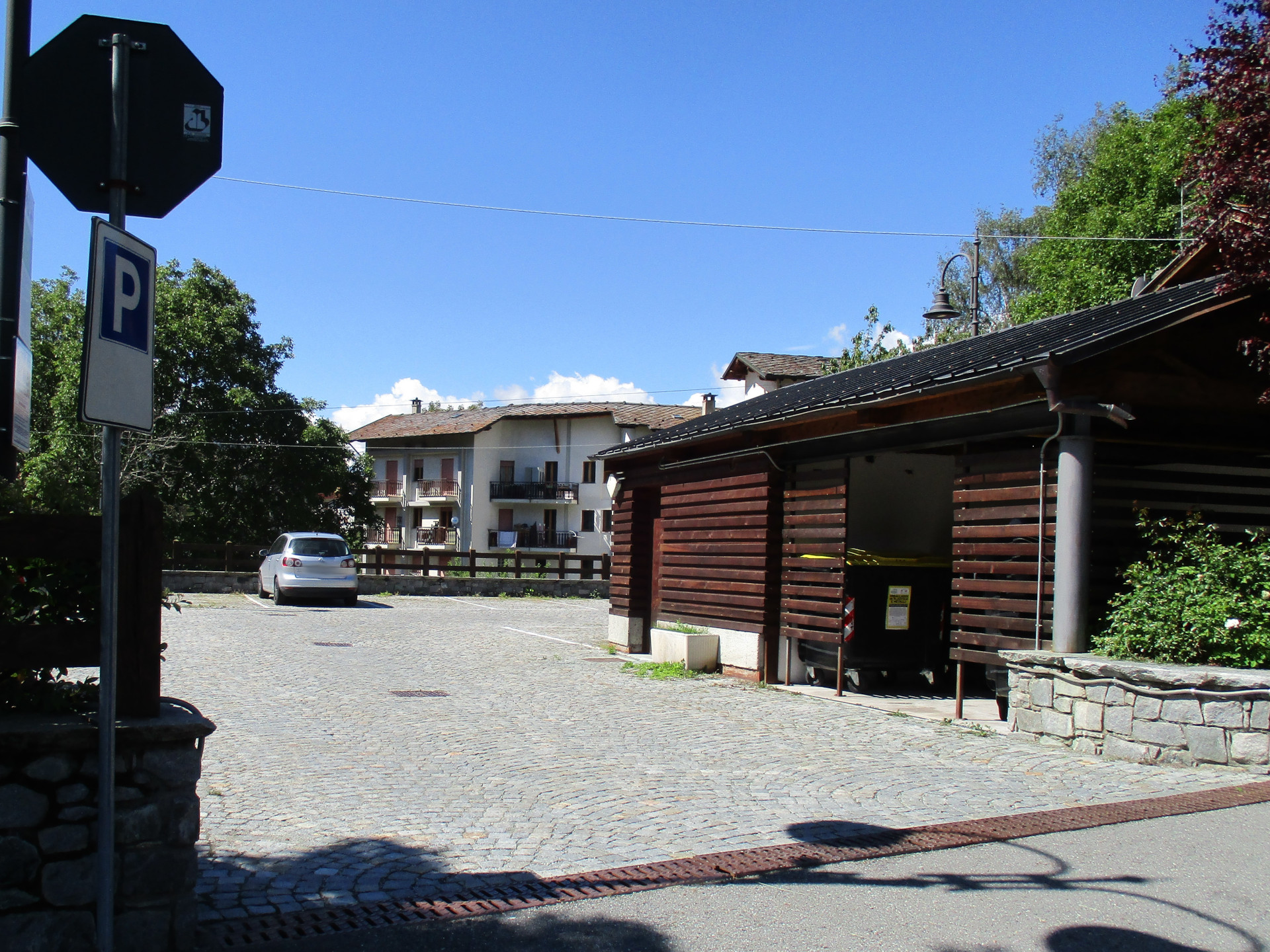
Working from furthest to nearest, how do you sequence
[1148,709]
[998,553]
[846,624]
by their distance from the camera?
[846,624]
[998,553]
[1148,709]

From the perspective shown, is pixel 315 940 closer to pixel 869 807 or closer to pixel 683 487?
pixel 869 807

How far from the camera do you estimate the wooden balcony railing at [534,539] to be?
60.4m

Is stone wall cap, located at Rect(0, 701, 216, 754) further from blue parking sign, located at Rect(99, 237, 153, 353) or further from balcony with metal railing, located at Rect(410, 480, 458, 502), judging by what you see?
balcony with metal railing, located at Rect(410, 480, 458, 502)

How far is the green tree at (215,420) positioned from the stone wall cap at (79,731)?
33.2 meters

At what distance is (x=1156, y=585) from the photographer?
831cm

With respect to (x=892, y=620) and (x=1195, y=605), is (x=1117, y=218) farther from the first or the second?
(x=1195, y=605)

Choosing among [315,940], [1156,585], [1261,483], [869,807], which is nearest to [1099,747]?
[1156,585]

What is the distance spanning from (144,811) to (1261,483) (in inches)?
379

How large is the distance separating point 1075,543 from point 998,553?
933mm

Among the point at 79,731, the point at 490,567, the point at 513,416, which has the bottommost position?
the point at 490,567

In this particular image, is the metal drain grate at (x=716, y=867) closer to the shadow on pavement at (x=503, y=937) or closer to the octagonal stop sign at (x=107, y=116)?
the shadow on pavement at (x=503, y=937)

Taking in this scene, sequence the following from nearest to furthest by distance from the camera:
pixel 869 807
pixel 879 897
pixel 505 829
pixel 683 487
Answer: pixel 879 897 → pixel 505 829 → pixel 869 807 → pixel 683 487

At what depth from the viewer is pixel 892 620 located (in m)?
12.2

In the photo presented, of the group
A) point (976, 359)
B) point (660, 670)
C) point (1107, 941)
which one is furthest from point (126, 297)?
point (660, 670)
